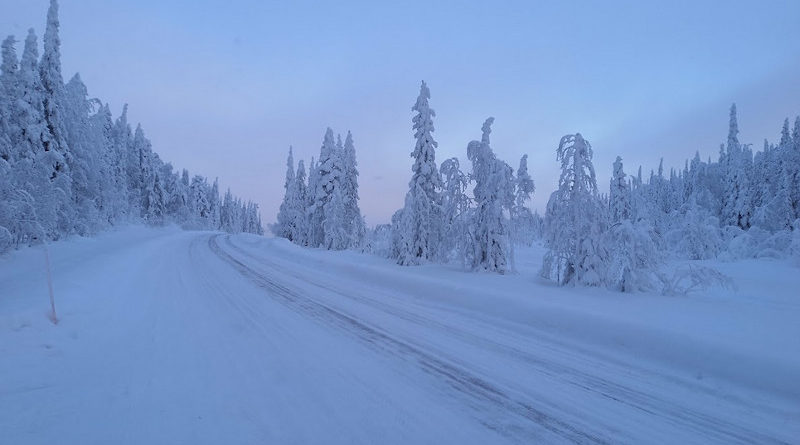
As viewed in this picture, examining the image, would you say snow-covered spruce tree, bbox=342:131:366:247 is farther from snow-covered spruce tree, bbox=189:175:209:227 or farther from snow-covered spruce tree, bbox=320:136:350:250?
snow-covered spruce tree, bbox=189:175:209:227

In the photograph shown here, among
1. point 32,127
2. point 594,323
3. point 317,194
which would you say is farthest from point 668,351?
point 317,194

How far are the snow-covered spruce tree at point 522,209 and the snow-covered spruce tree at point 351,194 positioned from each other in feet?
76.3

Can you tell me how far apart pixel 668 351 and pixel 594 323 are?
53.1 inches

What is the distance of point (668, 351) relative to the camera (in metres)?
6.14

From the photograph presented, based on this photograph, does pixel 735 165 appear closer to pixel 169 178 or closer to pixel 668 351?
pixel 668 351

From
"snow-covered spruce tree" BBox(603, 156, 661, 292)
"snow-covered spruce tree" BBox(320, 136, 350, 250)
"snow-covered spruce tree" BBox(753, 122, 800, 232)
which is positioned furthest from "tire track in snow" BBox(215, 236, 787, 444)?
"snow-covered spruce tree" BBox(753, 122, 800, 232)

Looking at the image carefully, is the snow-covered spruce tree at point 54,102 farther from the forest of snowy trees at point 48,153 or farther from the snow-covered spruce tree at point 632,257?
the snow-covered spruce tree at point 632,257

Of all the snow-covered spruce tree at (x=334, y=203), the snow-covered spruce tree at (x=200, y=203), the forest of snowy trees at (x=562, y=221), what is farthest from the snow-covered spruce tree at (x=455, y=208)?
the snow-covered spruce tree at (x=200, y=203)

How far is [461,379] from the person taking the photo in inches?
196

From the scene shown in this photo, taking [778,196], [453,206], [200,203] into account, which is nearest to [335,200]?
[453,206]

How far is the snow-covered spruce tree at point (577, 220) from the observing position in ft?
41.9

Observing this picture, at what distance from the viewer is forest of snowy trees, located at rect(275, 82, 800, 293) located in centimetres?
1253

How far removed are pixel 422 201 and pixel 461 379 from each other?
16.9 m

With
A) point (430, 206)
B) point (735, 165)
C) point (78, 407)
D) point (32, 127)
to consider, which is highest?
point (735, 165)
